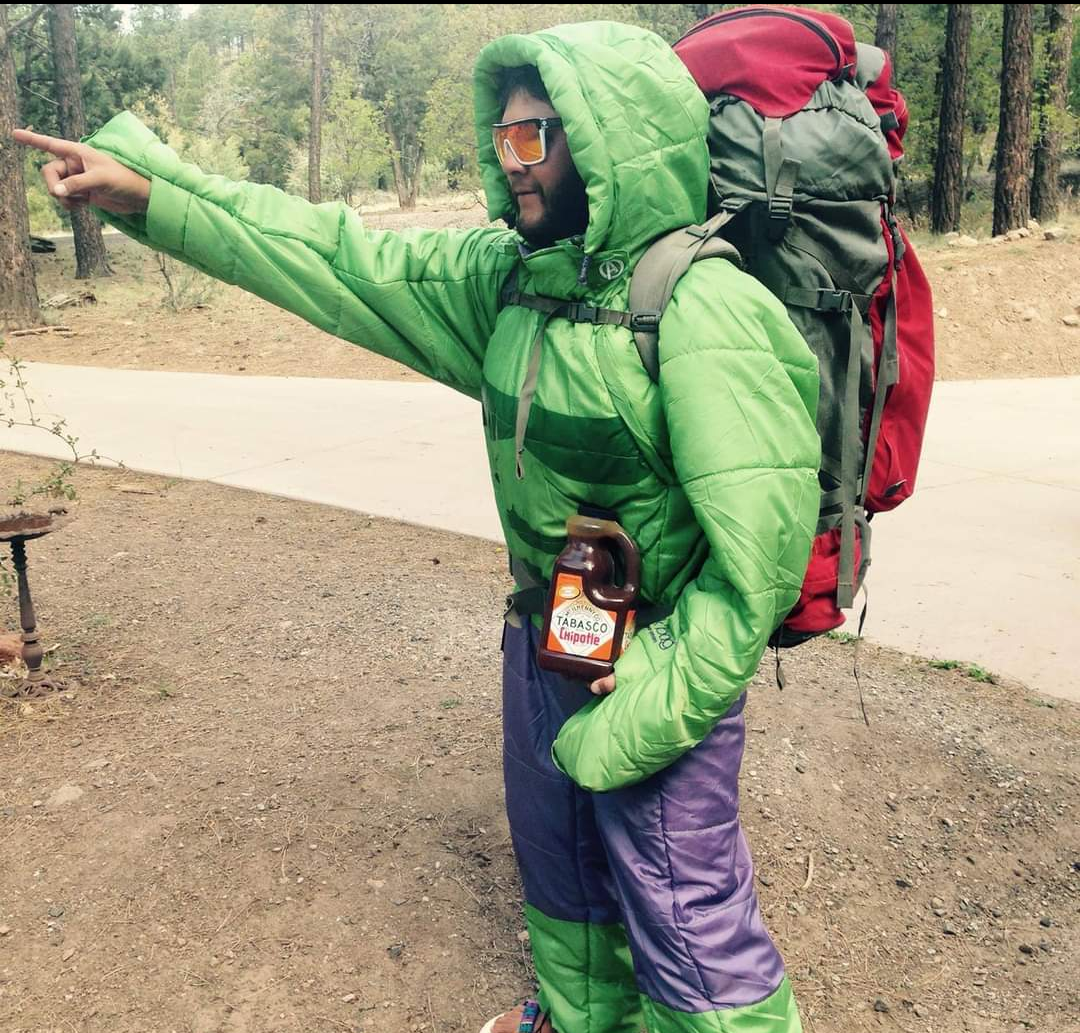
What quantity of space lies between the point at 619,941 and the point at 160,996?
1.11 meters

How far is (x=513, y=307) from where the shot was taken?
208cm

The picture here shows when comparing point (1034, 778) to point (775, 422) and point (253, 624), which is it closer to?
point (775, 422)

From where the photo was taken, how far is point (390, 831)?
332 centimetres

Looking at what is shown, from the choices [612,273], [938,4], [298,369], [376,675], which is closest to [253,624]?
[376,675]

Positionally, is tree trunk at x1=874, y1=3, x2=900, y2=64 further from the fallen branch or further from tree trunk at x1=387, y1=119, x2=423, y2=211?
tree trunk at x1=387, y1=119, x2=423, y2=211

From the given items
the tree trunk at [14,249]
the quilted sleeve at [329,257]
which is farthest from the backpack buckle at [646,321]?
the tree trunk at [14,249]

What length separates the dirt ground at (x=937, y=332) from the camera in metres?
10.7

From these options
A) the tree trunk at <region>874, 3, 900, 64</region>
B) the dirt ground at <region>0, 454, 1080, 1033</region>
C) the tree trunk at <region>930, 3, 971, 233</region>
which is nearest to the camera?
the dirt ground at <region>0, 454, 1080, 1033</region>

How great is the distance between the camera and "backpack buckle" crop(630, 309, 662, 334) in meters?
1.83

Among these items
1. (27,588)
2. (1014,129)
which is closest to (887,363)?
(27,588)

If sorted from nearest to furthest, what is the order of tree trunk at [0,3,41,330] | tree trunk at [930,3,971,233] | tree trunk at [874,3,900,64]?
1. tree trunk at [0,3,41,330]
2. tree trunk at [930,3,971,233]
3. tree trunk at [874,3,900,64]

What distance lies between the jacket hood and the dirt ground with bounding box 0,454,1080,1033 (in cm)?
178

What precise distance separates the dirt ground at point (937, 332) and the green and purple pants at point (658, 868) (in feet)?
28.6

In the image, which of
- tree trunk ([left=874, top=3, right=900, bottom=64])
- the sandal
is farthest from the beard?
tree trunk ([left=874, top=3, right=900, bottom=64])
